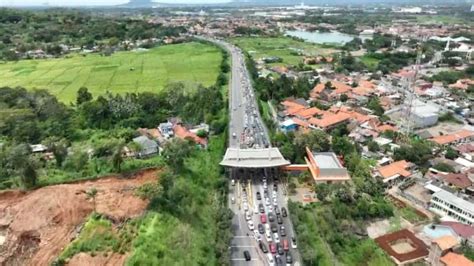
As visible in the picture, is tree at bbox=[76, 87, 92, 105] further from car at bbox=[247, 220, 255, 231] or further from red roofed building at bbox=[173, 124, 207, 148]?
car at bbox=[247, 220, 255, 231]

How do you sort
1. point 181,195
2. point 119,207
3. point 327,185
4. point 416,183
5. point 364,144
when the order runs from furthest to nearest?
point 364,144 → point 416,183 → point 327,185 → point 181,195 → point 119,207

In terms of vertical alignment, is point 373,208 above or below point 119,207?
below

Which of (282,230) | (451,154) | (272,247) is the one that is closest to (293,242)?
(282,230)

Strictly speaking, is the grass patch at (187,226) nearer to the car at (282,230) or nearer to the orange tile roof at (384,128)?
the car at (282,230)

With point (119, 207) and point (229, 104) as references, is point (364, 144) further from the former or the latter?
point (119, 207)

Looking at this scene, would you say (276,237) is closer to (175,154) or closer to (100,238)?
(175,154)

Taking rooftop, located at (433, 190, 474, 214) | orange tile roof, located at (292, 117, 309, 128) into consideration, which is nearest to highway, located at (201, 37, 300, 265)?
orange tile roof, located at (292, 117, 309, 128)

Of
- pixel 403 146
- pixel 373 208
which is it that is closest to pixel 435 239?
pixel 373 208

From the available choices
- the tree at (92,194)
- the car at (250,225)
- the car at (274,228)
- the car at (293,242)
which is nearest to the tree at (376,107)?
the car at (274,228)
